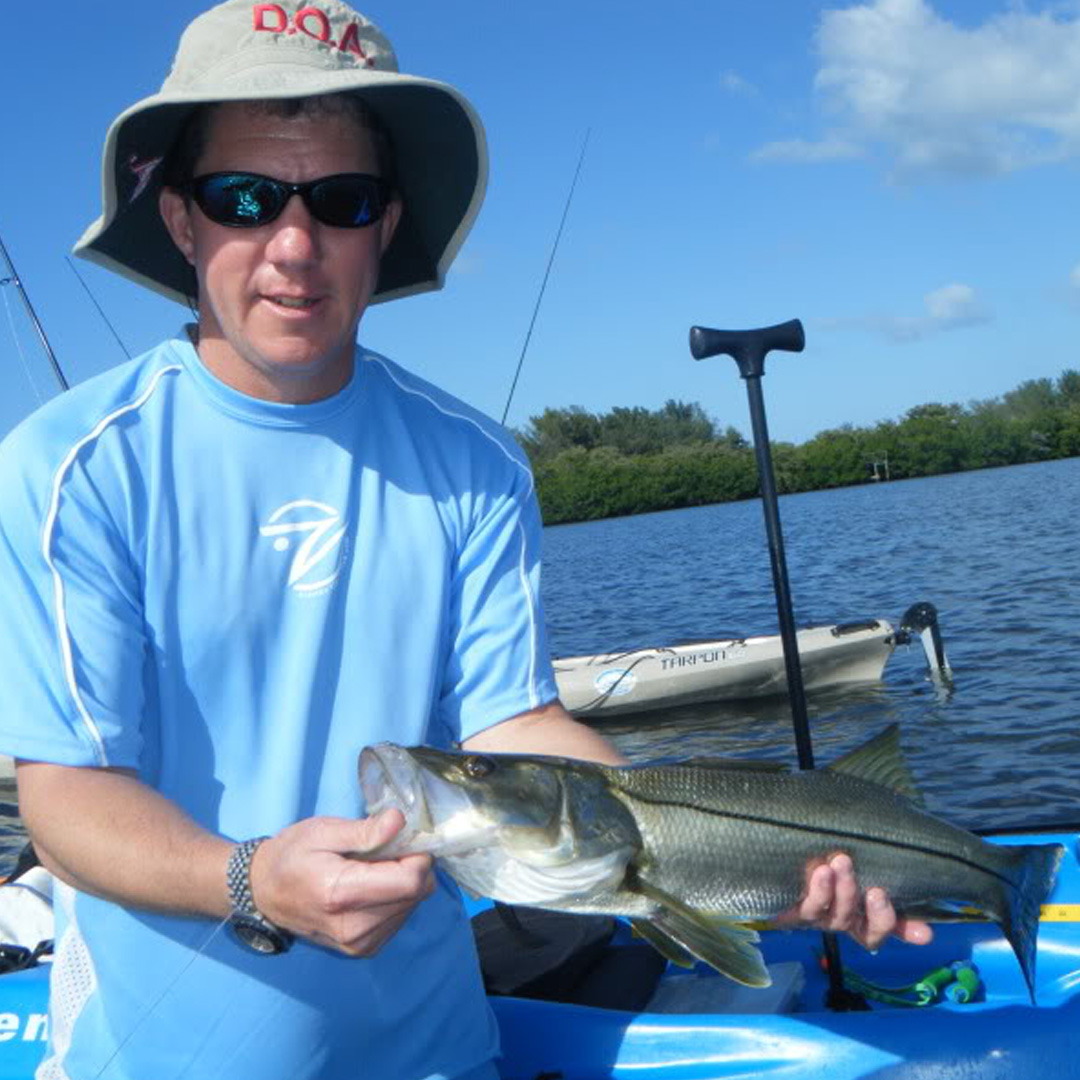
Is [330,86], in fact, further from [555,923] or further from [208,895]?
[555,923]

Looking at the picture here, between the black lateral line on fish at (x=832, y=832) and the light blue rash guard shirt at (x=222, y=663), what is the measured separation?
1.70 feet

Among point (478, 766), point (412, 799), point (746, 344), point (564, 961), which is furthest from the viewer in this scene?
point (746, 344)

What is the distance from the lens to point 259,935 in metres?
1.87

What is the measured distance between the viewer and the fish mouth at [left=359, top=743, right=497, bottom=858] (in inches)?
71.3

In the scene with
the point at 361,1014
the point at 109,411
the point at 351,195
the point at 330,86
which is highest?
the point at 330,86

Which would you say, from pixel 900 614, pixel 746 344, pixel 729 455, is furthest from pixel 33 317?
pixel 729 455

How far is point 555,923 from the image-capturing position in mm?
3895

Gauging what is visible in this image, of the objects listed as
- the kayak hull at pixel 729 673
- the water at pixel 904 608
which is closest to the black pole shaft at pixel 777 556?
the water at pixel 904 608

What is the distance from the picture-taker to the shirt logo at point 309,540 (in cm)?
220

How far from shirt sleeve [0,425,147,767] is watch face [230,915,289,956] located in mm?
336

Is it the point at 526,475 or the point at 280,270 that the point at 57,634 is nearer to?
the point at 280,270

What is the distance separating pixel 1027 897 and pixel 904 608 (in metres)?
21.6

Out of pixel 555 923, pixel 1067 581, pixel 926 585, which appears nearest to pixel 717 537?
pixel 926 585

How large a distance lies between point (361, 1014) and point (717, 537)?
46220 millimetres
